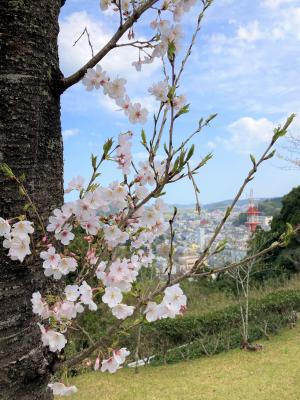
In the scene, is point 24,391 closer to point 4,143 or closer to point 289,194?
point 4,143

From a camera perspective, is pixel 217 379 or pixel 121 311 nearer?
pixel 121 311

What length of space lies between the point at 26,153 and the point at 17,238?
233mm

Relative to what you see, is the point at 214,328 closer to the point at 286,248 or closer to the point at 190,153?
the point at 286,248

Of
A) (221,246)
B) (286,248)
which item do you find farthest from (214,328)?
(221,246)

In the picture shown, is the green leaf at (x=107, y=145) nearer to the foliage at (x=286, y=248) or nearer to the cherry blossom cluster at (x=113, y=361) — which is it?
the cherry blossom cluster at (x=113, y=361)

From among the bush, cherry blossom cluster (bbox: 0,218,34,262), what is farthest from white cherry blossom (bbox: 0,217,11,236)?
the bush

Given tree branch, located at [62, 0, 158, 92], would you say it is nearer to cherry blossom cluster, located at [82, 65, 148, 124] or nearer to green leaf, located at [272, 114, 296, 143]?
cherry blossom cluster, located at [82, 65, 148, 124]

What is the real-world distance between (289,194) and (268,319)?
627 centimetres

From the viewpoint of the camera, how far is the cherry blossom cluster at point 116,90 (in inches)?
52.1

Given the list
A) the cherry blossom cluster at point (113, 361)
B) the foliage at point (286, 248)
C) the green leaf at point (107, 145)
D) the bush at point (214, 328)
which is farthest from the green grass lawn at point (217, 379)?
the green leaf at point (107, 145)

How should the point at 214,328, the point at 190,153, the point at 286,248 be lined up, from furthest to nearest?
the point at 286,248
the point at 214,328
the point at 190,153

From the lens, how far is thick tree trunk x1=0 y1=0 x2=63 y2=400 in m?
1.17

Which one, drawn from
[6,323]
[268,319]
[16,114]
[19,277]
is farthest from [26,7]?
[268,319]

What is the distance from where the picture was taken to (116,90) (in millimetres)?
1356
